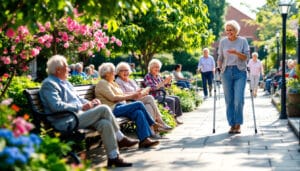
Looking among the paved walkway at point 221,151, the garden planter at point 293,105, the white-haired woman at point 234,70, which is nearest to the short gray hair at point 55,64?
the paved walkway at point 221,151

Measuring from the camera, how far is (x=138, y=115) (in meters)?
8.25

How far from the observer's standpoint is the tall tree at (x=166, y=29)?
1594 cm

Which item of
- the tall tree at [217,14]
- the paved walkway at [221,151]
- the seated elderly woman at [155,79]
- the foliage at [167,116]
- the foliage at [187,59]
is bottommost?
the paved walkway at [221,151]

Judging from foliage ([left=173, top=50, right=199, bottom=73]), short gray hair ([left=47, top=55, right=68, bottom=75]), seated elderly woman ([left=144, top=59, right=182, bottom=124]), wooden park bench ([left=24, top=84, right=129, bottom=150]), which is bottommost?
wooden park bench ([left=24, top=84, right=129, bottom=150])

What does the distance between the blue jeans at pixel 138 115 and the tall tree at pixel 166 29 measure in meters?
6.48

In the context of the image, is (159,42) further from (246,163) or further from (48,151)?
(48,151)

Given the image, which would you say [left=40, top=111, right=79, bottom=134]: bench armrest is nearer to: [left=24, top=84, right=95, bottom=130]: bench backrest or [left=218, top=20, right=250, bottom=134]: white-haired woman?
[left=24, top=84, right=95, bottom=130]: bench backrest

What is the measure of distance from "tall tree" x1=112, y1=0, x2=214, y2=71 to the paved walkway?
16.8 ft

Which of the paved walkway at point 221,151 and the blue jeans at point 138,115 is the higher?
the blue jeans at point 138,115

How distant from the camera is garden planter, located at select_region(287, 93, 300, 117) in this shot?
41.1 feet

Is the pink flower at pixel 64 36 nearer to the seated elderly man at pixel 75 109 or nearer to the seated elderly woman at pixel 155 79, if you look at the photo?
the seated elderly woman at pixel 155 79

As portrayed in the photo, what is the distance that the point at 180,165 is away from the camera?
6.89 m

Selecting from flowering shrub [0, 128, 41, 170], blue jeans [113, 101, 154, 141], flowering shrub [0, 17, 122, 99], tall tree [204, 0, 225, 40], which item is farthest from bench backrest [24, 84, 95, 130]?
tall tree [204, 0, 225, 40]

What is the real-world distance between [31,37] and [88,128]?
3.58m
